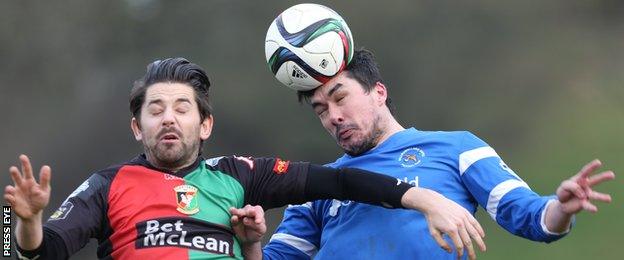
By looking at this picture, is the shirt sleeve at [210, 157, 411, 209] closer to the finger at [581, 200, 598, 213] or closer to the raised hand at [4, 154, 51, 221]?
the finger at [581, 200, 598, 213]

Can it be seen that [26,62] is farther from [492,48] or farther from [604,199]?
[604,199]

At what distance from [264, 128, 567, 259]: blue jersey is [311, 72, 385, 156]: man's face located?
64 mm

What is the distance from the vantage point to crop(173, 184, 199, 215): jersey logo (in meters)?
3.88

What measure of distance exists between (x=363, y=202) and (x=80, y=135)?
6.24 meters

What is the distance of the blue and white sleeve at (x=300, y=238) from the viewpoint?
15.0 ft

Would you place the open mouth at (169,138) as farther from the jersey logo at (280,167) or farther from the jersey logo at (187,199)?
the jersey logo at (280,167)

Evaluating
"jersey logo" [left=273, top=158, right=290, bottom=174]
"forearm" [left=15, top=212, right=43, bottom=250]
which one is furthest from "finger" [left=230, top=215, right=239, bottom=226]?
"forearm" [left=15, top=212, right=43, bottom=250]

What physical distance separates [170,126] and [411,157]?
91 centimetres

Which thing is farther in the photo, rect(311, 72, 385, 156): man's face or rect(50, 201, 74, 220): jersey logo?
rect(311, 72, 385, 156): man's face

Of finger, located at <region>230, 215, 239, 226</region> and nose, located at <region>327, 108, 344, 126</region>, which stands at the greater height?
nose, located at <region>327, 108, 344, 126</region>

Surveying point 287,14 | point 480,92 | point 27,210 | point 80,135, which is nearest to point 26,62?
point 80,135

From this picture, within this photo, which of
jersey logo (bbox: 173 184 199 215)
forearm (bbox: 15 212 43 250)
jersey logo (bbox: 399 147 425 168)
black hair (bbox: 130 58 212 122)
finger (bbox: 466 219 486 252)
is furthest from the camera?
jersey logo (bbox: 399 147 425 168)

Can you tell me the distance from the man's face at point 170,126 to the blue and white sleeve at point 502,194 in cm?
94

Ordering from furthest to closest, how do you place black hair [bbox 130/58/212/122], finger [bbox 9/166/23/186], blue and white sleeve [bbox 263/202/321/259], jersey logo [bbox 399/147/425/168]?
1. blue and white sleeve [bbox 263/202/321/259]
2. jersey logo [bbox 399/147/425/168]
3. black hair [bbox 130/58/212/122]
4. finger [bbox 9/166/23/186]
